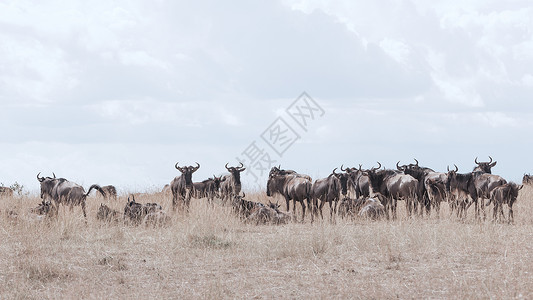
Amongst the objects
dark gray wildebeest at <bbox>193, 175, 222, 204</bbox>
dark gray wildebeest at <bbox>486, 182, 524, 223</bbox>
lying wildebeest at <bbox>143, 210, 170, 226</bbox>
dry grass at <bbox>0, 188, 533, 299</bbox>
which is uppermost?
dark gray wildebeest at <bbox>193, 175, 222, 204</bbox>

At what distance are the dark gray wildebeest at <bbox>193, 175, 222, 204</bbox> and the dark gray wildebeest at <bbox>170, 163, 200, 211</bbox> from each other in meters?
0.28

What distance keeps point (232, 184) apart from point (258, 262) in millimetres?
8338

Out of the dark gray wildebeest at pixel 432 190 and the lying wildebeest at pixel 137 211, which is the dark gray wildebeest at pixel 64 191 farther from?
the dark gray wildebeest at pixel 432 190

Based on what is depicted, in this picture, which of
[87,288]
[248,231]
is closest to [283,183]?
[248,231]

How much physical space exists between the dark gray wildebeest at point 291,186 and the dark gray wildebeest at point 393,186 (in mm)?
1987

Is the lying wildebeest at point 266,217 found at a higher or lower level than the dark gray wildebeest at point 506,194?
lower

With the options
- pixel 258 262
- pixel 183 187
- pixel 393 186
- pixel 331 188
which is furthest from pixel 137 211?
pixel 393 186

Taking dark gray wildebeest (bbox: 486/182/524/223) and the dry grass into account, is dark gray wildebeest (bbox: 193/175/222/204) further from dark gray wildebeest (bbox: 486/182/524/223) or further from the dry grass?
dark gray wildebeest (bbox: 486/182/524/223)

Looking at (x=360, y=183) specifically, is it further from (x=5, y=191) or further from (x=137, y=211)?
(x=5, y=191)

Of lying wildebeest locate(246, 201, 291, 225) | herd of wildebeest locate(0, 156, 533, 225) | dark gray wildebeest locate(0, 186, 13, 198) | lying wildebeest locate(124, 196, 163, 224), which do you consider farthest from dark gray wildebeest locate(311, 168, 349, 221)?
dark gray wildebeest locate(0, 186, 13, 198)

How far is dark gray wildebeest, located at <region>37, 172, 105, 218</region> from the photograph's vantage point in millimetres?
16688

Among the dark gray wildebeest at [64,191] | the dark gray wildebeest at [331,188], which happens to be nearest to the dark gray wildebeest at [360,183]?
the dark gray wildebeest at [331,188]

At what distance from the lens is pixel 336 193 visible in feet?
53.8

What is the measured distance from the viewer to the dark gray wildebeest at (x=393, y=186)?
55.6 ft
